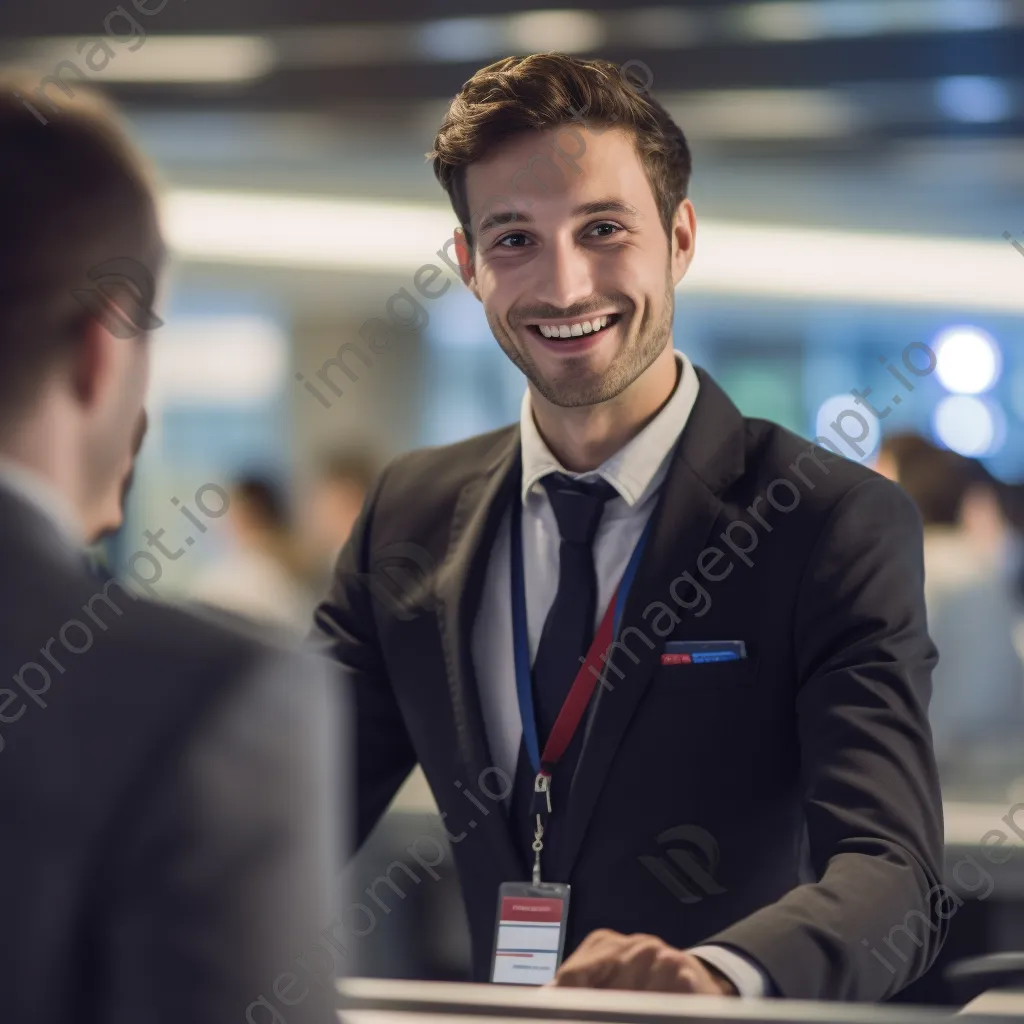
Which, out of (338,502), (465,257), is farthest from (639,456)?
(338,502)

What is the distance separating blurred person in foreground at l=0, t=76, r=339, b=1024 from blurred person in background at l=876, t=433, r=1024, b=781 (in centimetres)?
330

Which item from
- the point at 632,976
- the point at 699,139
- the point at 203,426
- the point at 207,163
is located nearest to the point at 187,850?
the point at 632,976

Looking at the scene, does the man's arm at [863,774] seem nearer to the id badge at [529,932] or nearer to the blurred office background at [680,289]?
the id badge at [529,932]

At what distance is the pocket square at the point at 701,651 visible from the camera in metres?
1.52

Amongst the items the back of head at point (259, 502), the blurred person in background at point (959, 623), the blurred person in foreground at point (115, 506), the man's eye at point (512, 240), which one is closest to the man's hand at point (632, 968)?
the blurred person in foreground at point (115, 506)

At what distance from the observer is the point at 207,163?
6.39 m

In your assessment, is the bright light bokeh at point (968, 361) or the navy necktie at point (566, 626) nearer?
the navy necktie at point (566, 626)

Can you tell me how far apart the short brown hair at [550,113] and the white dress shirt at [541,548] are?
29 cm

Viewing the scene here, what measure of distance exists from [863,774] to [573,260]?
27.7 inches

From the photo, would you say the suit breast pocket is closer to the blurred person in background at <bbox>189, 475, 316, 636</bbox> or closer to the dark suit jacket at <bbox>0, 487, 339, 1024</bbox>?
the dark suit jacket at <bbox>0, 487, 339, 1024</bbox>

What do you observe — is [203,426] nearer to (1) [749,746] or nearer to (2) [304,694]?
(1) [749,746]

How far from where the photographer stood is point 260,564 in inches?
201

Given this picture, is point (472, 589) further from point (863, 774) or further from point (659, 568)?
point (863, 774)

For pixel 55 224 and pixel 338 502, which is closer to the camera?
pixel 55 224
